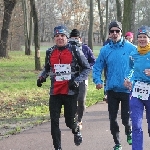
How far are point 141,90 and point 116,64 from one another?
2.60 ft

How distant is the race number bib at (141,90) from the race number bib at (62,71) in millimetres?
1106

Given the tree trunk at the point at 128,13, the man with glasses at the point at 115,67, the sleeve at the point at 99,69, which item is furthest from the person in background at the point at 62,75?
the tree trunk at the point at 128,13

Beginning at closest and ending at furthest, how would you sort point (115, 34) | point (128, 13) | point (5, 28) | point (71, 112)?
point (115, 34)
point (71, 112)
point (128, 13)
point (5, 28)

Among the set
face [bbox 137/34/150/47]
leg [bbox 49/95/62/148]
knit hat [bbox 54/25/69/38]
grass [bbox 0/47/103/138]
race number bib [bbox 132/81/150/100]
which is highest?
knit hat [bbox 54/25/69/38]

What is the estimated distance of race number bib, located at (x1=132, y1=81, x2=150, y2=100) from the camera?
18.8 feet

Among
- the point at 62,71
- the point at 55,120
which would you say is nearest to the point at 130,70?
the point at 62,71

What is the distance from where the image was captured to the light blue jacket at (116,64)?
636cm

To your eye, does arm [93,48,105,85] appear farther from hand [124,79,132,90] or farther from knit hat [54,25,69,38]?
→ knit hat [54,25,69,38]

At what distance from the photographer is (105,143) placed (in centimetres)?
694

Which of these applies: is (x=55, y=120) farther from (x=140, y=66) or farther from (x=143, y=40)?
(x=143, y=40)

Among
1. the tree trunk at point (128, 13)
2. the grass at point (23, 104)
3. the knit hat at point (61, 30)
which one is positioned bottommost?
the grass at point (23, 104)

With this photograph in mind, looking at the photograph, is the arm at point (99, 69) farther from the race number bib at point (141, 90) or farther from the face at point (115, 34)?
the race number bib at point (141, 90)

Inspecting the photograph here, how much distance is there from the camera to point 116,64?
20.9 feet

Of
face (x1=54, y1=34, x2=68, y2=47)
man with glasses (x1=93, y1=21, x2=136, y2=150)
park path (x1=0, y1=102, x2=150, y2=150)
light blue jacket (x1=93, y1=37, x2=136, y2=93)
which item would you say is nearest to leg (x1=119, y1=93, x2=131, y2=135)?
man with glasses (x1=93, y1=21, x2=136, y2=150)
